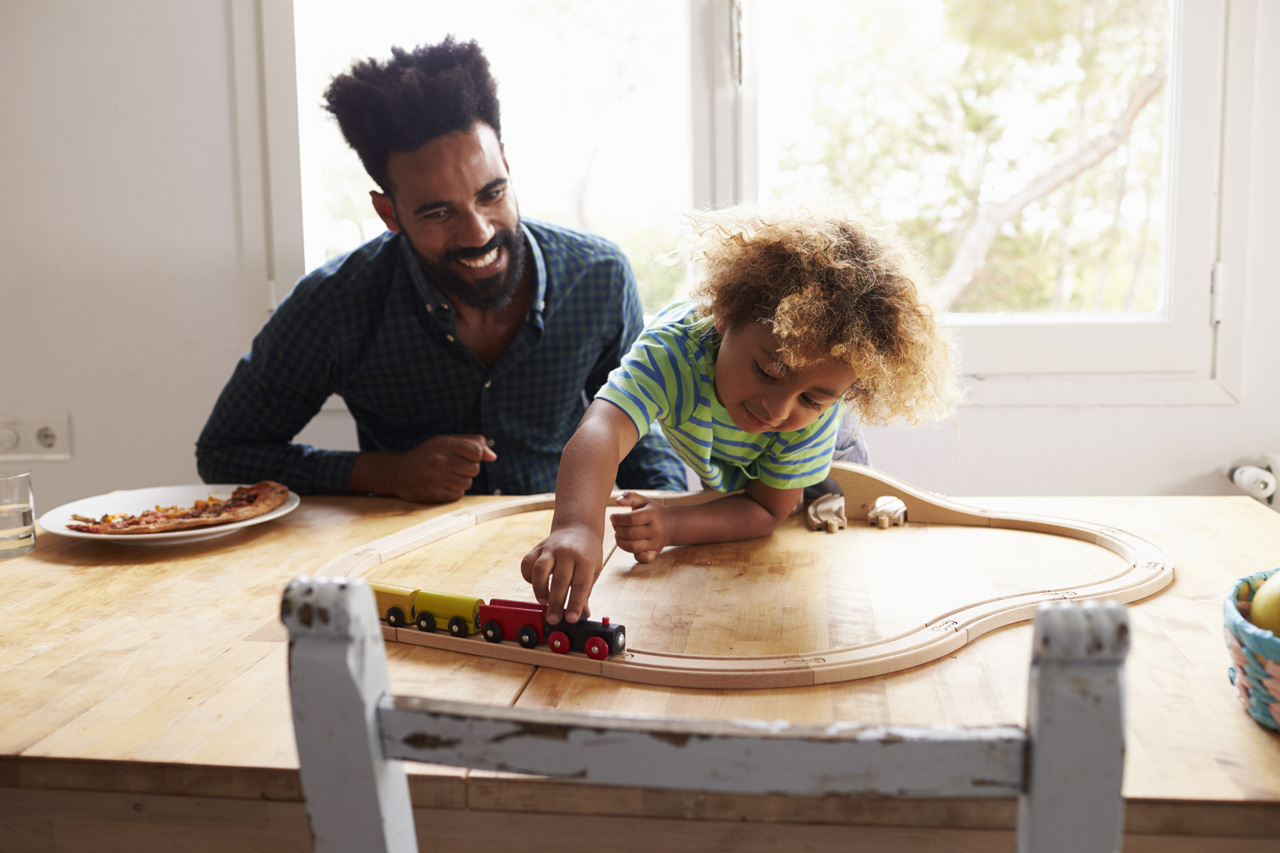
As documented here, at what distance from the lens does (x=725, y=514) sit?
3.74ft

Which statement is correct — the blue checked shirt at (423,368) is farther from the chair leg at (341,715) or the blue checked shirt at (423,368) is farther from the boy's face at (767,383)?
the chair leg at (341,715)

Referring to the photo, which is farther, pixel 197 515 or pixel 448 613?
pixel 197 515

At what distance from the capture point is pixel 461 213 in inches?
59.9

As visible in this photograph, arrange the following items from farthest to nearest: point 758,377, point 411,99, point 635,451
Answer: point 635,451, point 411,99, point 758,377

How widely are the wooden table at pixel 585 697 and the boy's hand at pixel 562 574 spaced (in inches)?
2.2

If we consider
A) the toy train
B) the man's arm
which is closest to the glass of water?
the man's arm

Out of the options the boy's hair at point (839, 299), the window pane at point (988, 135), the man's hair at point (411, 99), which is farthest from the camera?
the window pane at point (988, 135)

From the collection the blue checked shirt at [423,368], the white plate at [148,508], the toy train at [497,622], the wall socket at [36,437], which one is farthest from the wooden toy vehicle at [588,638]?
the wall socket at [36,437]

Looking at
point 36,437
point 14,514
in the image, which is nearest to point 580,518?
point 14,514

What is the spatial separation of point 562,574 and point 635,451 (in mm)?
896

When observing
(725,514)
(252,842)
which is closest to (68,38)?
(725,514)

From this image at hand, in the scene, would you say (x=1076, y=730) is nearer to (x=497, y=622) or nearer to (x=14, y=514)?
(x=497, y=622)

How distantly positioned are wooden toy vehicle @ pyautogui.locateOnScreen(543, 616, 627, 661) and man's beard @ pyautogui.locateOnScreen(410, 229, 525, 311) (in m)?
0.93

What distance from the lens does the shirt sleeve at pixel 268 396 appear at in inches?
61.3
